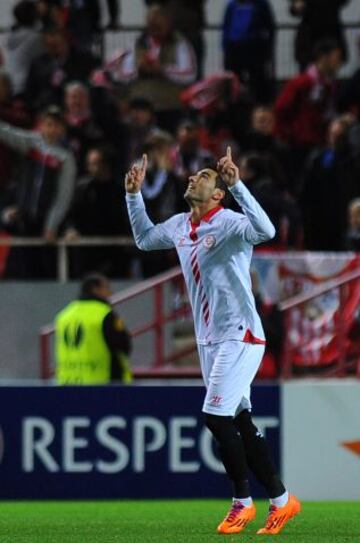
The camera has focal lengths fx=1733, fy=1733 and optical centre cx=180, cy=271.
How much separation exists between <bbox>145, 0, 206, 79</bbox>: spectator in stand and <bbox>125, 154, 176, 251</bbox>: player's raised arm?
28.8 ft

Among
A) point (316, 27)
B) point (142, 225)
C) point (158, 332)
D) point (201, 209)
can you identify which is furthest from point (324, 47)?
point (201, 209)

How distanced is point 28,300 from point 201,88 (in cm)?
317

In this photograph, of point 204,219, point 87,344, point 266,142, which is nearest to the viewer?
point 204,219

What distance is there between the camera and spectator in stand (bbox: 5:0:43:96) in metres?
18.9

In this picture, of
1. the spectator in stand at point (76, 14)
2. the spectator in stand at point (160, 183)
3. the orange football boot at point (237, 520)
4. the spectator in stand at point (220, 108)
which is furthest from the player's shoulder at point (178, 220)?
the spectator in stand at point (76, 14)

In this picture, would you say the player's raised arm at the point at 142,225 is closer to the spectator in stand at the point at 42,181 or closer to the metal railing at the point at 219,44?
the spectator in stand at the point at 42,181

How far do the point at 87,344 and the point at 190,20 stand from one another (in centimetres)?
567

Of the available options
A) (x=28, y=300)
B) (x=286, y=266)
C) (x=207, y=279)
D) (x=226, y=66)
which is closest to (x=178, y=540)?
(x=207, y=279)

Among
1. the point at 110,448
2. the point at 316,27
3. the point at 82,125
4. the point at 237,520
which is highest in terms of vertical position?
the point at 316,27

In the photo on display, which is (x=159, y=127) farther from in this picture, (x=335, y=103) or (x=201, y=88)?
(x=335, y=103)

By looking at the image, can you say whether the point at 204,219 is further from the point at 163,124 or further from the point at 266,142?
the point at 163,124

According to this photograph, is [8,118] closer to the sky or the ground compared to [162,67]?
closer to the ground

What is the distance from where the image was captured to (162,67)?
18734mm

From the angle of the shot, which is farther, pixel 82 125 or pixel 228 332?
pixel 82 125
